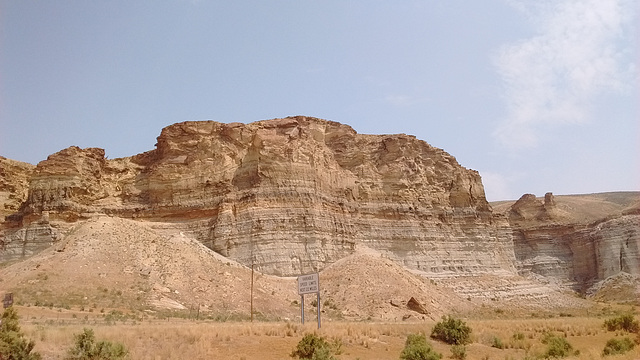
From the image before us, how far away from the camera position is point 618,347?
20.2 meters

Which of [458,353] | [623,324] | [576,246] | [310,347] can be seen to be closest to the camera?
[310,347]

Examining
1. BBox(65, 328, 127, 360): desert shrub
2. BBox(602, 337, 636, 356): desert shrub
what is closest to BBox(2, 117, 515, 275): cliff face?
BBox(602, 337, 636, 356): desert shrub

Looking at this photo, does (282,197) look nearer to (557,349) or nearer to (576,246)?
(557,349)

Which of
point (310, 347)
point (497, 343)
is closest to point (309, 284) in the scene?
point (310, 347)

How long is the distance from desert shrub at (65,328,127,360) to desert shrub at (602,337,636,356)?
1612 cm

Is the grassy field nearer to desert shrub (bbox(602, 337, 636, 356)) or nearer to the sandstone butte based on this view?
desert shrub (bbox(602, 337, 636, 356))

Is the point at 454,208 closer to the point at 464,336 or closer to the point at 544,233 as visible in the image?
the point at 544,233

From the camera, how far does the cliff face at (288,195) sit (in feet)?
161

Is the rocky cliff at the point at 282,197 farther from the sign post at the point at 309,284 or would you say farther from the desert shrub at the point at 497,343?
the desert shrub at the point at 497,343

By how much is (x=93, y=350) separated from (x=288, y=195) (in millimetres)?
35671

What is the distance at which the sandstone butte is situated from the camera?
4931 centimetres

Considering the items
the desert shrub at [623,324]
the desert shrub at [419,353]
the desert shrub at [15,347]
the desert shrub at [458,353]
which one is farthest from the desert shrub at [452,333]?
the desert shrub at [15,347]

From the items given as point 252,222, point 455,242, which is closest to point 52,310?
point 252,222

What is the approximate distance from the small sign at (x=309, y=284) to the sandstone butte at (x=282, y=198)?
2310 centimetres
